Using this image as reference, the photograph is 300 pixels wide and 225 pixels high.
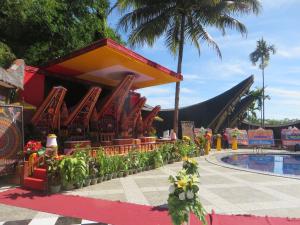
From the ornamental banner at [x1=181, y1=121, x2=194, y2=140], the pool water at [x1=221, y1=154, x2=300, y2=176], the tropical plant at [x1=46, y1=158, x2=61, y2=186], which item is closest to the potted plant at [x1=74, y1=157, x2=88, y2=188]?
the tropical plant at [x1=46, y1=158, x2=61, y2=186]

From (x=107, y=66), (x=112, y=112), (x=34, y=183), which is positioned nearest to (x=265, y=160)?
(x=112, y=112)

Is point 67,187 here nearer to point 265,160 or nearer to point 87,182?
point 87,182

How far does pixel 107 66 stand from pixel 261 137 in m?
16.5

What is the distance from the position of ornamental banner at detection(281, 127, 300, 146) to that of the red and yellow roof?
13.4m

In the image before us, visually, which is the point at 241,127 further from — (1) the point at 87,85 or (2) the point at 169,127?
(1) the point at 87,85

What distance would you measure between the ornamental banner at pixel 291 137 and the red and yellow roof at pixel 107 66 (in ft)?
43.9

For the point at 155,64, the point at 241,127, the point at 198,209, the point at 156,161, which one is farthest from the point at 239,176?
the point at 241,127

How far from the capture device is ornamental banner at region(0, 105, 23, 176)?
9294mm

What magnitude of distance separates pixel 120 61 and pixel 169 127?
17.5m

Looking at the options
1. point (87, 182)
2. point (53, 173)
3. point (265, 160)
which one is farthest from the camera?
point (265, 160)

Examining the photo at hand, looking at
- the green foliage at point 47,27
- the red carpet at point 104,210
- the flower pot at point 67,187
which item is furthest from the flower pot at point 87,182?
the green foliage at point 47,27

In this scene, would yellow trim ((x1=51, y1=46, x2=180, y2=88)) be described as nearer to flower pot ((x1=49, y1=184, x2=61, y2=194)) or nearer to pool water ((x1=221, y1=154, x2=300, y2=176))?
flower pot ((x1=49, y1=184, x2=61, y2=194))

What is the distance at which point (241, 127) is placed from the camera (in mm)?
34000

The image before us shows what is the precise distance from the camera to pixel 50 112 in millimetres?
12859
